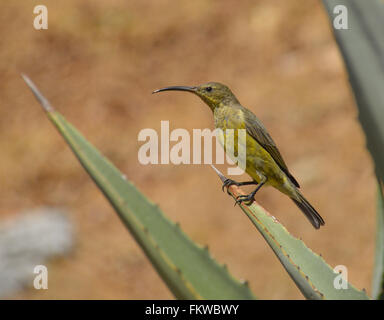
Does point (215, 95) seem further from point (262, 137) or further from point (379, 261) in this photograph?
point (379, 261)

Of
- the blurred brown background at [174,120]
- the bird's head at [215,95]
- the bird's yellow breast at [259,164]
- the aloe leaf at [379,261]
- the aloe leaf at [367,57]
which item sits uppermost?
the blurred brown background at [174,120]

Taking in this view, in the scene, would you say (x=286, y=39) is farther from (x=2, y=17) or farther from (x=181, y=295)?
(x=181, y=295)

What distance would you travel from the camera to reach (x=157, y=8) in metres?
19.0

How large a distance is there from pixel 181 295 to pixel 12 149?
15.5 m

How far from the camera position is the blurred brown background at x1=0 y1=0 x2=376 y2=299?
37.7ft

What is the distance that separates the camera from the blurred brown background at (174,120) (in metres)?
11.5

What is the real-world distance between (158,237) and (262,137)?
5.86ft

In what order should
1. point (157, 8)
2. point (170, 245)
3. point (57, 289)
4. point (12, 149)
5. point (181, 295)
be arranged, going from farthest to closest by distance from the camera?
point (157, 8)
point (12, 149)
point (57, 289)
point (170, 245)
point (181, 295)

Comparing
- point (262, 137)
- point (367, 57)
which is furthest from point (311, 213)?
point (367, 57)

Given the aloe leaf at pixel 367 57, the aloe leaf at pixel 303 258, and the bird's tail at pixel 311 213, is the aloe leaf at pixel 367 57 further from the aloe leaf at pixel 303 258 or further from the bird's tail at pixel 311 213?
the bird's tail at pixel 311 213

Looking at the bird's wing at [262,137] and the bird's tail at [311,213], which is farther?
the bird's wing at [262,137]

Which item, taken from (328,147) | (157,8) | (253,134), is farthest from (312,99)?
(253,134)

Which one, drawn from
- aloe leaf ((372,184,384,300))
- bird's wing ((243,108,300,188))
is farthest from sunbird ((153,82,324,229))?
aloe leaf ((372,184,384,300))

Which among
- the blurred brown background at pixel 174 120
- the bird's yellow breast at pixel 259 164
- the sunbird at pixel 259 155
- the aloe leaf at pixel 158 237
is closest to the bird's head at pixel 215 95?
the sunbird at pixel 259 155
